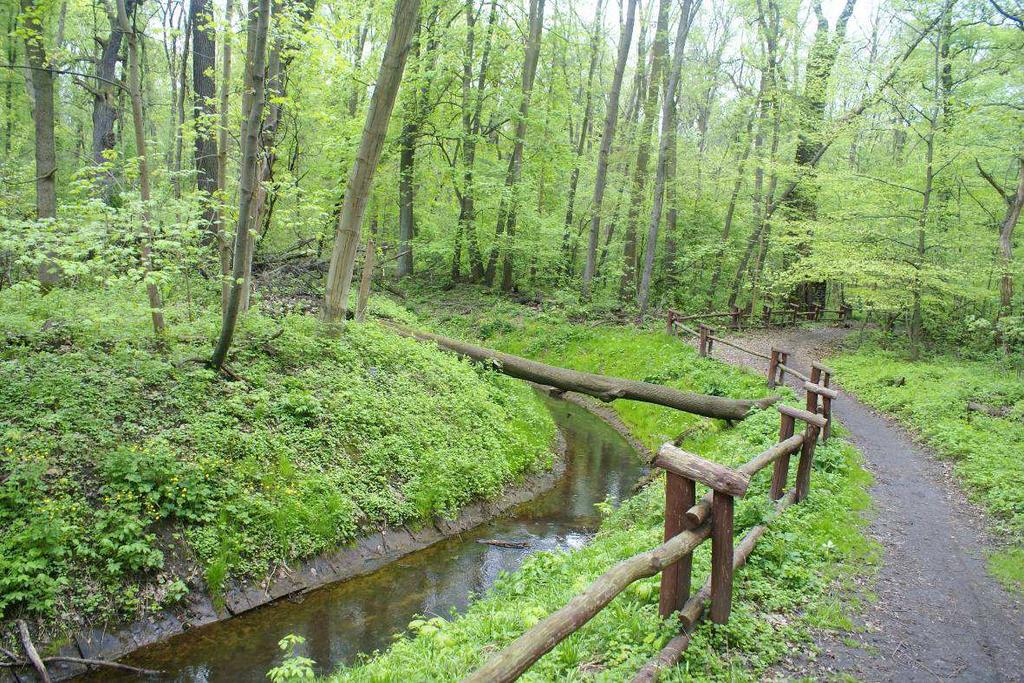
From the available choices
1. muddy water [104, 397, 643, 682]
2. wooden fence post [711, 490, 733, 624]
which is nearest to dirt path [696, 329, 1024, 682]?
wooden fence post [711, 490, 733, 624]

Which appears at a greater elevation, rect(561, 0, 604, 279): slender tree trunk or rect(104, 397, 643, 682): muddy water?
rect(561, 0, 604, 279): slender tree trunk

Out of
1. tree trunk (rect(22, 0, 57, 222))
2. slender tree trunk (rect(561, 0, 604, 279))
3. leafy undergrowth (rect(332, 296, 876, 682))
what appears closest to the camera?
leafy undergrowth (rect(332, 296, 876, 682))

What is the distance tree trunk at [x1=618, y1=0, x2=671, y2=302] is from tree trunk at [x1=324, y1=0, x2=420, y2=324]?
632 inches

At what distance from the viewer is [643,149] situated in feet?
82.7

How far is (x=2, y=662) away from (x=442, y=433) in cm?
666

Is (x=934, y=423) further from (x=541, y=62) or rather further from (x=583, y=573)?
(x=541, y=62)

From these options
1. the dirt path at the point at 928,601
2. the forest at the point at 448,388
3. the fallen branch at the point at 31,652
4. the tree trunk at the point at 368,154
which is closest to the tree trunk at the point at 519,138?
the forest at the point at 448,388

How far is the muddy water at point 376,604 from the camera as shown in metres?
5.85

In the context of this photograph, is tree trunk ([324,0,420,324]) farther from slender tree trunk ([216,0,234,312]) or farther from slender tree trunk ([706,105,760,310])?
slender tree trunk ([706,105,760,310])

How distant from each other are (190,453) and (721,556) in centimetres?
651

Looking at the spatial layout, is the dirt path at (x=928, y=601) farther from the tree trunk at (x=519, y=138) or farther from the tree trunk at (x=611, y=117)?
the tree trunk at (x=519, y=138)

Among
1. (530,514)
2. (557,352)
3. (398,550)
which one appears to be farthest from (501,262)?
(398,550)

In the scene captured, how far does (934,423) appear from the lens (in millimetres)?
11594

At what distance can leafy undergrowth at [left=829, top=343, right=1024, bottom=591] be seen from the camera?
772 cm
